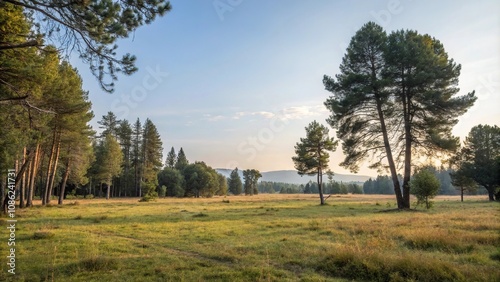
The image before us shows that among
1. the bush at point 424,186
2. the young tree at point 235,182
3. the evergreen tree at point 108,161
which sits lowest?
the young tree at point 235,182

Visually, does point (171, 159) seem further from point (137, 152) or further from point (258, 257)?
point (258, 257)

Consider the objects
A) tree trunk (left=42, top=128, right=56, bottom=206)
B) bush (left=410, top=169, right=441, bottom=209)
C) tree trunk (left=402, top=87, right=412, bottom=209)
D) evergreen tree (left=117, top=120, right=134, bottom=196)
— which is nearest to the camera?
bush (left=410, top=169, right=441, bottom=209)

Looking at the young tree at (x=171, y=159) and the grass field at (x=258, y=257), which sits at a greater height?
the young tree at (x=171, y=159)

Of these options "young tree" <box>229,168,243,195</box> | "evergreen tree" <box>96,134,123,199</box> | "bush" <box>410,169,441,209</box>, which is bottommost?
"young tree" <box>229,168,243,195</box>

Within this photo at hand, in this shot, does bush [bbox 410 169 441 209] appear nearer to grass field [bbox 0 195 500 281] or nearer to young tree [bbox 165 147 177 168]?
grass field [bbox 0 195 500 281]

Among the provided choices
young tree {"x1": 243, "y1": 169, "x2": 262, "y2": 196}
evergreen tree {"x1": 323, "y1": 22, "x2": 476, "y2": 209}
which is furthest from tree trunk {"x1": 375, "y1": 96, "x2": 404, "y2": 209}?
young tree {"x1": 243, "y1": 169, "x2": 262, "y2": 196}

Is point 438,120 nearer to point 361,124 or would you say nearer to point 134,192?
point 361,124

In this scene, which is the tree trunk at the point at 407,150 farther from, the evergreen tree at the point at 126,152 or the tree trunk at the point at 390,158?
the evergreen tree at the point at 126,152

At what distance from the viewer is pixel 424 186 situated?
79.6ft

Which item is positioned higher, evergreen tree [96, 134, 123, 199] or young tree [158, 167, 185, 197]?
evergreen tree [96, 134, 123, 199]

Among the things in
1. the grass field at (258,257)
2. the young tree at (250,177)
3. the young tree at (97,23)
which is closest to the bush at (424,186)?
the grass field at (258,257)

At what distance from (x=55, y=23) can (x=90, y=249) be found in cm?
806

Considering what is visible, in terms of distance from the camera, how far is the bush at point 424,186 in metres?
24.0

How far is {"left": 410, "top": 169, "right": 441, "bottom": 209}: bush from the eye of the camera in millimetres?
23984
